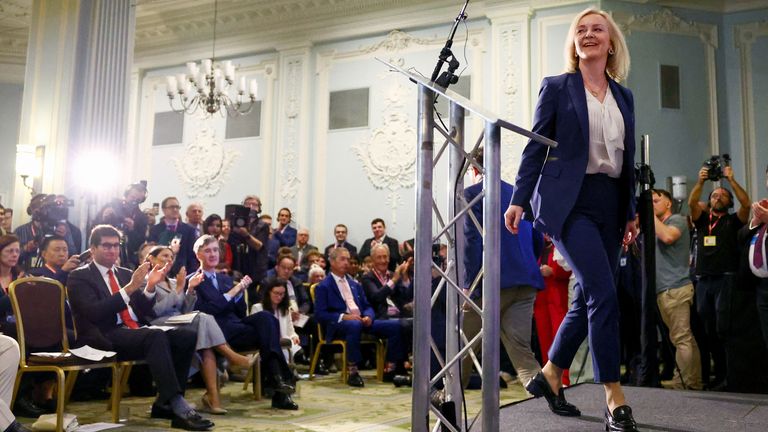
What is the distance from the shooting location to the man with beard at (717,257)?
4836 millimetres

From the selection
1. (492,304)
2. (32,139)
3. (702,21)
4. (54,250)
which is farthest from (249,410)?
(702,21)

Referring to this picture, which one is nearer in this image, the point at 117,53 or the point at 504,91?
the point at 117,53

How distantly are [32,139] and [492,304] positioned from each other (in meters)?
6.08

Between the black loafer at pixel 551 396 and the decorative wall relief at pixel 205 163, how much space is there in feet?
28.8

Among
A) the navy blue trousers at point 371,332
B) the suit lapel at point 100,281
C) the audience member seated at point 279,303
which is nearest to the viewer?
the suit lapel at point 100,281

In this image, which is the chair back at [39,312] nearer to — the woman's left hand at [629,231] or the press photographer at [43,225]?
the press photographer at [43,225]

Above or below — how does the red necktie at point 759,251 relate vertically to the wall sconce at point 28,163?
below

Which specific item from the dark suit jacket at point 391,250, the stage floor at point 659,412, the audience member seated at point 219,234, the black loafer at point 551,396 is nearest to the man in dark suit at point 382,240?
the dark suit jacket at point 391,250

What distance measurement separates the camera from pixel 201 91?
9102 millimetres

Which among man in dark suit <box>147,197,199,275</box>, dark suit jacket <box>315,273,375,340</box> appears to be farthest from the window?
dark suit jacket <box>315,273,375,340</box>

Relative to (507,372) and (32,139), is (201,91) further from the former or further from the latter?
(507,372)

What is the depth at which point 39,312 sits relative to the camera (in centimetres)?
376

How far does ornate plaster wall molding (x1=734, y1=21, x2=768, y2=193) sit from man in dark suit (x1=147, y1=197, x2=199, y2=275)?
666 cm

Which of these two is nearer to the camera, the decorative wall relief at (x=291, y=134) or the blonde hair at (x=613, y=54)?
the blonde hair at (x=613, y=54)
